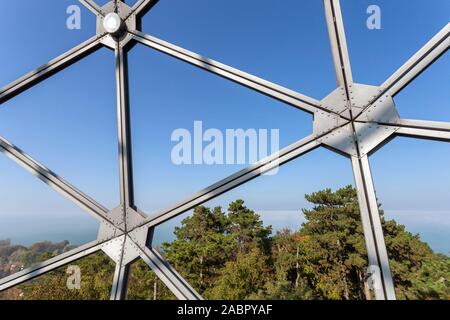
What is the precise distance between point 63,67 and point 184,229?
12.7m

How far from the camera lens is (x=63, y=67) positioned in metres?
3.24

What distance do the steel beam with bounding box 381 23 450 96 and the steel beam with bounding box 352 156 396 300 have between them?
575 mm

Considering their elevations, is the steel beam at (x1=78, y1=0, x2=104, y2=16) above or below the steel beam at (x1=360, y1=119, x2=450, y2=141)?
above

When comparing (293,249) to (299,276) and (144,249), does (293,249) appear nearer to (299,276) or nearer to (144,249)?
(299,276)

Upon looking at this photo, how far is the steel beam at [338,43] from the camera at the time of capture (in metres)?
2.03

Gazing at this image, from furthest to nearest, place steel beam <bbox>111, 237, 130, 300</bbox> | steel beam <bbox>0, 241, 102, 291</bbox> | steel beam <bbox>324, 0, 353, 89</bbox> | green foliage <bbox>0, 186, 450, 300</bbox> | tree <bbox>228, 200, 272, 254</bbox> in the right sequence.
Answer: tree <bbox>228, 200, 272, 254</bbox> → green foliage <bbox>0, 186, 450, 300</bbox> → steel beam <bbox>0, 241, 102, 291</bbox> → steel beam <bbox>111, 237, 130, 300</bbox> → steel beam <bbox>324, 0, 353, 89</bbox>

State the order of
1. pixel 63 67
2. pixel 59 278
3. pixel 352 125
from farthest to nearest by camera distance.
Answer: pixel 59 278 < pixel 63 67 < pixel 352 125

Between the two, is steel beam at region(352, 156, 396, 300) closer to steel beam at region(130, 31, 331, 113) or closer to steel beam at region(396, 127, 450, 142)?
steel beam at region(396, 127, 450, 142)

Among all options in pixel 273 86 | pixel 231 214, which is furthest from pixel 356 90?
pixel 231 214

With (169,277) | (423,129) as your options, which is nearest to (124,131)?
(169,277)

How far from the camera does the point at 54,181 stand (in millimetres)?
2693

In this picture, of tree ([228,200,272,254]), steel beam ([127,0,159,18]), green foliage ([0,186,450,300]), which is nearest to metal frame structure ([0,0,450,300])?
steel beam ([127,0,159,18])

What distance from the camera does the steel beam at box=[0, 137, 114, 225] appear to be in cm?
257

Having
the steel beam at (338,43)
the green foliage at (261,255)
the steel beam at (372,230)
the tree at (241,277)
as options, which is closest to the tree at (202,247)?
the green foliage at (261,255)
